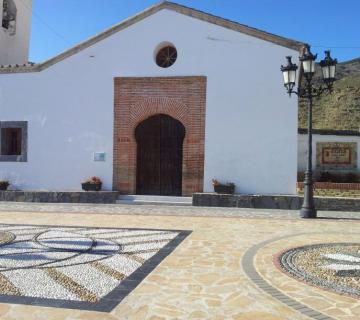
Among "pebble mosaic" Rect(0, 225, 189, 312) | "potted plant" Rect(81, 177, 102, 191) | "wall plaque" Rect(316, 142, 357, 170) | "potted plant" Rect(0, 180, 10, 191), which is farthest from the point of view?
"wall plaque" Rect(316, 142, 357, 170)

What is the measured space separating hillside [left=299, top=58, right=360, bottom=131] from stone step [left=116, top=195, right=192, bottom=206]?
60.9 feet

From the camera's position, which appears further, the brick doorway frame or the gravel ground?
the brick doorway frame

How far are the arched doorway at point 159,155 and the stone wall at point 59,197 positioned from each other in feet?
3.81

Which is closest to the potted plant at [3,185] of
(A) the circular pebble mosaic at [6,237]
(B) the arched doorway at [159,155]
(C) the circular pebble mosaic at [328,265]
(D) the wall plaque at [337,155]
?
(B) the arched doorway at [159,155]

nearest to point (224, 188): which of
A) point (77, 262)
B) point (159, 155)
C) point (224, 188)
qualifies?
point (224, 188)

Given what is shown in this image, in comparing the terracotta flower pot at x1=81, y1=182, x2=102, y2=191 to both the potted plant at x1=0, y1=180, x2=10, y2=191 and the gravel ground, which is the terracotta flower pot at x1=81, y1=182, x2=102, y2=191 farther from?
the gravel ground

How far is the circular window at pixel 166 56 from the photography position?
14.3 meters

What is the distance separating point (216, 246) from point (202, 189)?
6.72 metres

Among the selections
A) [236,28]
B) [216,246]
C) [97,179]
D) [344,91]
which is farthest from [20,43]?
[344,91]

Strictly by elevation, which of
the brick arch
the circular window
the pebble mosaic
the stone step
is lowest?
the pebble mosaic

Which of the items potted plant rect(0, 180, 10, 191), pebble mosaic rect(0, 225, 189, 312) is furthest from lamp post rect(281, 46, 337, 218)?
potted plant rect(0, 180, 10, 191)

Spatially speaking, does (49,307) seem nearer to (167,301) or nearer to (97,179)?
(167,301)

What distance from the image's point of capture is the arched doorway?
14.2 metres

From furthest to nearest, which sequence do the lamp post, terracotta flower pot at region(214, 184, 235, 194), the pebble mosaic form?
terracotta flower pot at region(214, 184, 235, 194) < the lamp post < the pebble mosaic
